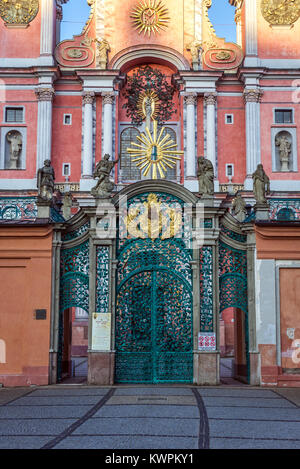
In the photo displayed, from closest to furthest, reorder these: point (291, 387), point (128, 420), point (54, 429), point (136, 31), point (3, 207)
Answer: point (54, 429), point (128, 420), point (291, 387), point (3, 207), point (136, 31)

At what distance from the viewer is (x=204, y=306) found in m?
15.7

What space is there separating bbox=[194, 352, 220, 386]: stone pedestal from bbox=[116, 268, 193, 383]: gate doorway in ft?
0.66

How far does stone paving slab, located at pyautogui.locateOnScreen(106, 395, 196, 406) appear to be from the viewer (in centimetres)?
1238

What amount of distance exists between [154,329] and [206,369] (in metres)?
1.56

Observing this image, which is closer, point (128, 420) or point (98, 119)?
point (128, 420)

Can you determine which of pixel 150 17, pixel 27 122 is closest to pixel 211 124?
pixel 150 17

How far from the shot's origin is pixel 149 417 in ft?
35.1

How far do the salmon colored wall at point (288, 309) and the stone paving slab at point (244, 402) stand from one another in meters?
2.57

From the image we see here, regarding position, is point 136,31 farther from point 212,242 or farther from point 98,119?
point 212,242

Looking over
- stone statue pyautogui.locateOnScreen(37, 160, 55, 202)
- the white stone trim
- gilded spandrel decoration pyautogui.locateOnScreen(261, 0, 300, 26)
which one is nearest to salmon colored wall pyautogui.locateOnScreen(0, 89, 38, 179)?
the white stone trim

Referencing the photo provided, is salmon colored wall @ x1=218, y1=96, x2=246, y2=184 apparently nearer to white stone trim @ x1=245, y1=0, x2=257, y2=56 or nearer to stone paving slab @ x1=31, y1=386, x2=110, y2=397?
white stone trim @ x1=245, y1=0, x2=257, y2=56

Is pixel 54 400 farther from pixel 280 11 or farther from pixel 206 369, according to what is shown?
pixel 280 11

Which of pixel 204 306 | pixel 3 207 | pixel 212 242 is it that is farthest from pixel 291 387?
pixel 3 207
